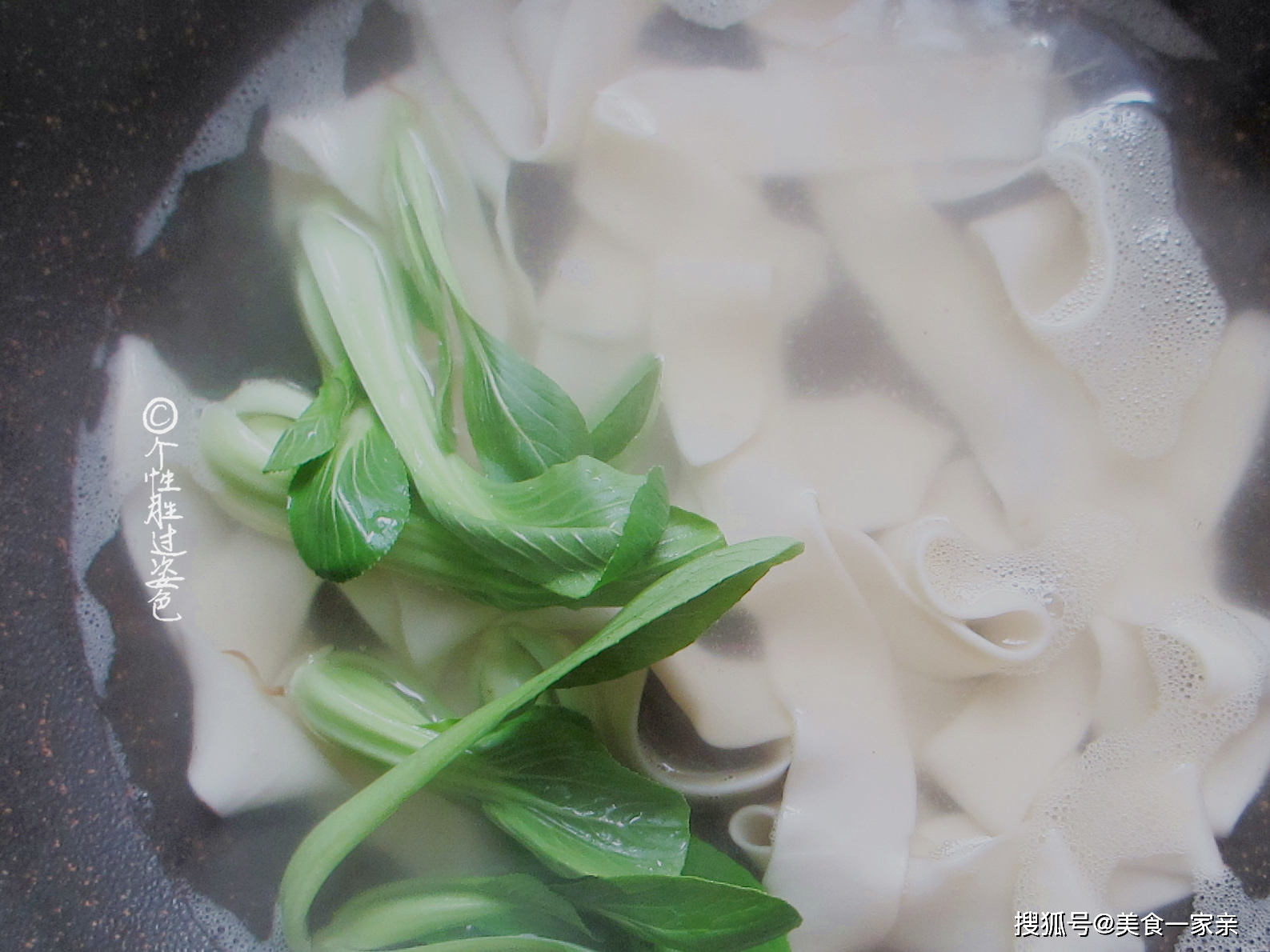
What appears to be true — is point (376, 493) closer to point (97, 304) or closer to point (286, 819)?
point (286, 819)

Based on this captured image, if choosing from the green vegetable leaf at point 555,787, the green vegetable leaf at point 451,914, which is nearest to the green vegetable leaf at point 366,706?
the green vegetable leaf at point 555,787

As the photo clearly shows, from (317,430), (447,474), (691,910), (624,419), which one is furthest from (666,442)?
(691,910)

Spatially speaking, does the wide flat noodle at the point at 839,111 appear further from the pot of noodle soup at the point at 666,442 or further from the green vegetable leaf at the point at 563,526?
the green vegetable leaf at the point at 563,526

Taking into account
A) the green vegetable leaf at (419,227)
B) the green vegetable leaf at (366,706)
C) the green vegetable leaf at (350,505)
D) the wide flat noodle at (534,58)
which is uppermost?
the wide flat noodle at (534,58)

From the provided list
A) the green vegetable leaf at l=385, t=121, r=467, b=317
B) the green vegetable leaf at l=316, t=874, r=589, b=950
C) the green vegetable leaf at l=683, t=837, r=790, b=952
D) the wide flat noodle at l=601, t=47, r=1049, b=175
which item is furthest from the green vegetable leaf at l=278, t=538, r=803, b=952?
the wide flat noodle at l=601, t=47, r=1049, b=175

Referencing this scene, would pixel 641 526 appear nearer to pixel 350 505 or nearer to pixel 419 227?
pixel 350 505

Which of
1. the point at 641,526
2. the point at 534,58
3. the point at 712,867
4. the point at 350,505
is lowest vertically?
the point at 712,867
